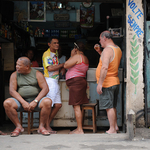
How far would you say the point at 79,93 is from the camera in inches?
172

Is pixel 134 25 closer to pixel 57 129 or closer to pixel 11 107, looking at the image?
pixel 11 107

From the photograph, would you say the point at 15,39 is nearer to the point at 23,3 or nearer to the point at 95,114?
the point at 23,3

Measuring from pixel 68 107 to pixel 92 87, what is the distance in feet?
2.24

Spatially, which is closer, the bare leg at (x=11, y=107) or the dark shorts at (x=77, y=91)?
the bare leg at (x=11, y=107)

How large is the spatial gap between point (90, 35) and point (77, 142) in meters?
5.01

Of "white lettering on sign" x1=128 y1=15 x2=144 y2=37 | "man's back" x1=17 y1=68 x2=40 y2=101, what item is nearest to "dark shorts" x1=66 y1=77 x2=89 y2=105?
"man's back" x1=17 y1=68 x2=40 y2=101

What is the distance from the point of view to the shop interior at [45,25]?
6004 mm

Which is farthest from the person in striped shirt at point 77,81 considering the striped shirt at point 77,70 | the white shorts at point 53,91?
the white shorts at point 53,91

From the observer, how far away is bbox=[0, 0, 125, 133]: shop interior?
600 centimetres

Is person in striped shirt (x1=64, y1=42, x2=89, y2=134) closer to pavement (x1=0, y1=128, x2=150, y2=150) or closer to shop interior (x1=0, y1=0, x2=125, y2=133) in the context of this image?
pavement (x1=0, y1=128, x2=150, y2=150)

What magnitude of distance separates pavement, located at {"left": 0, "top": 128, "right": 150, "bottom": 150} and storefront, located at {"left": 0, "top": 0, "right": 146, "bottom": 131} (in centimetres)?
65

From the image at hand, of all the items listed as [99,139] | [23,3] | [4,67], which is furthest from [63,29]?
[99,139]

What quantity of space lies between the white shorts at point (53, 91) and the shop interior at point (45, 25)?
5.16 ft

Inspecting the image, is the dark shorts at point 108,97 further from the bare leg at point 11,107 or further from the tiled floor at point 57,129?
the bare leg at point 11,107
